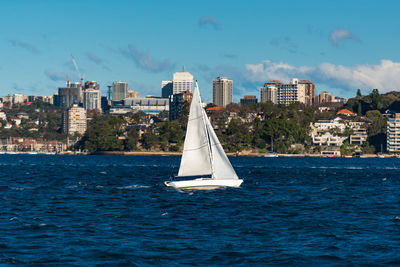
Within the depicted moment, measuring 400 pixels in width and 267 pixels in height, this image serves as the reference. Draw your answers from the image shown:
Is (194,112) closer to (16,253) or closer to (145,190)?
(145,190)

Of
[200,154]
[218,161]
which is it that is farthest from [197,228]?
[218,161]

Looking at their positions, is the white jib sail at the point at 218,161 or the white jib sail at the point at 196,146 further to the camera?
the white jib sail at the point at 218,161

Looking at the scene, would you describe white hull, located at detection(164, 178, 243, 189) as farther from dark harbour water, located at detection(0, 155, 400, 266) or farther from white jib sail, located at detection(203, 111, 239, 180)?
dark harbour water, located at detection(0, 155, 400, 266)

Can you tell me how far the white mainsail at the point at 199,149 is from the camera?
2336 inches

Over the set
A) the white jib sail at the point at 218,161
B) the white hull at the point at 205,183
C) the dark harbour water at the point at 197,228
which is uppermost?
the white jib sail at the point at 218,161

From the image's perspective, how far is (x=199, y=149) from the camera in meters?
59.4

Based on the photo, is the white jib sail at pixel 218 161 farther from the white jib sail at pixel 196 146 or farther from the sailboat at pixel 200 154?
the white jib sail at pixel 196 146

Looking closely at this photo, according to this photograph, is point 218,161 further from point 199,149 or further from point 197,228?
point 197,228

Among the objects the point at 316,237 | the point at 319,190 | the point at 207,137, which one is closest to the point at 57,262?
the point at 316,237

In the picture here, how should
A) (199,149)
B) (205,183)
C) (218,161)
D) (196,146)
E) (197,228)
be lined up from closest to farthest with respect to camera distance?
(197,228), (205,183), (199,149), (196,146), (218,161)

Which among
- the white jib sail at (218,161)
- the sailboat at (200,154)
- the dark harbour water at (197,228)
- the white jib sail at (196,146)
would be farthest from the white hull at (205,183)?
the dark harbour water at (197,228)

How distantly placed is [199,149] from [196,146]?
1.26 ft

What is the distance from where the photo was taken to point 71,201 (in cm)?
5275

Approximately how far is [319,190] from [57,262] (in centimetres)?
4269
